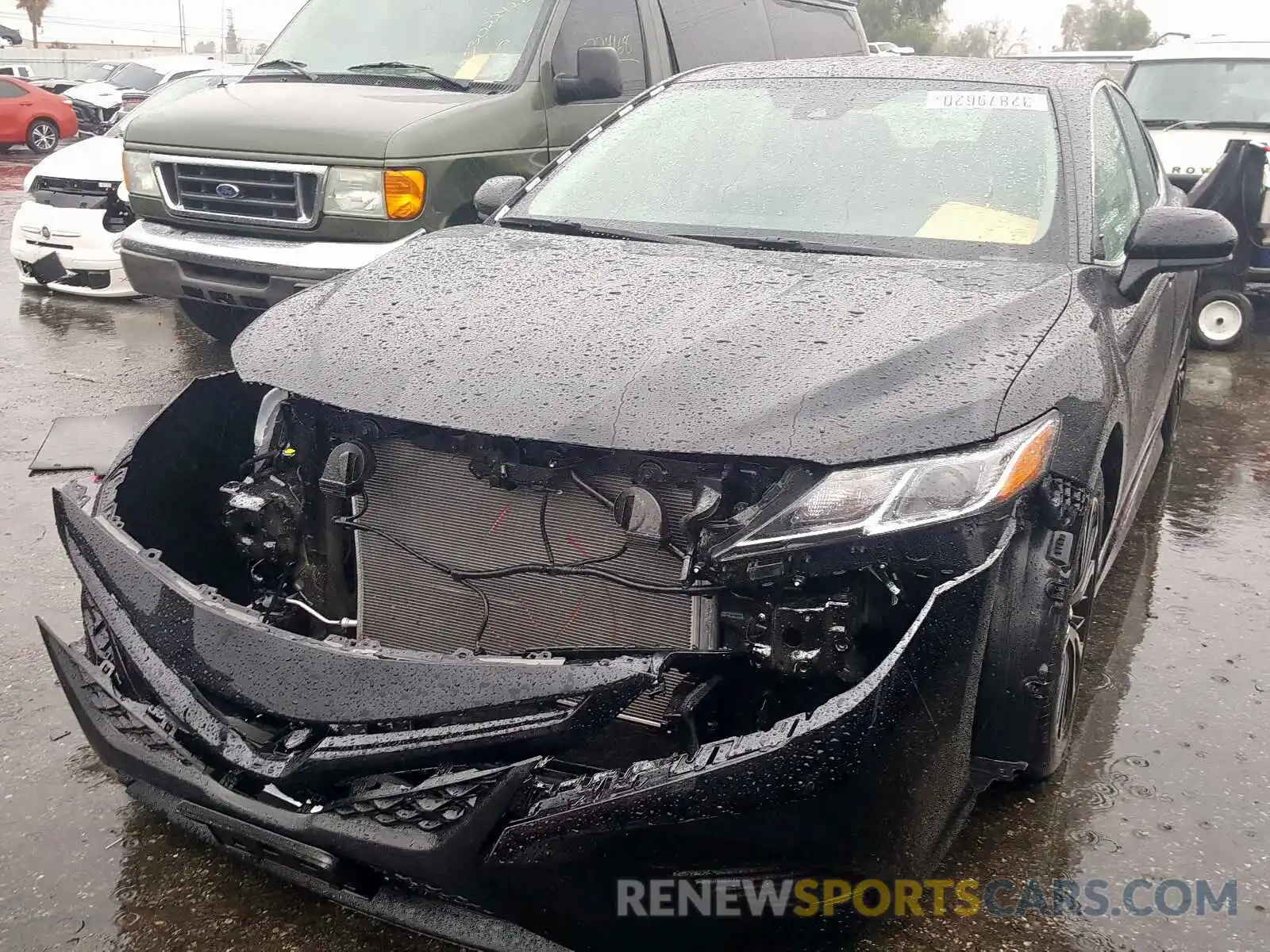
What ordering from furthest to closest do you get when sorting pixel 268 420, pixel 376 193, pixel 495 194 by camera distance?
pixel 376 193 → pixel 495 194 → pixel 268 420

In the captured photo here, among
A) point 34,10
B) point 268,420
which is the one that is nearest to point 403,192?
point 268,420

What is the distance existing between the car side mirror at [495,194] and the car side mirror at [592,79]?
6.69ft

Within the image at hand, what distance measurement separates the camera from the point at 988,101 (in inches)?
139

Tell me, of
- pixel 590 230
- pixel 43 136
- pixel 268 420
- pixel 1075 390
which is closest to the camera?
pixel 1075 390

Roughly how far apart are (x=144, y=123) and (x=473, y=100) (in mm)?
1801

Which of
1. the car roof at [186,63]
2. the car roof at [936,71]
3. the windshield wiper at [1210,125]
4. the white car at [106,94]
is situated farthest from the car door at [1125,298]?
the white car at [106,94]

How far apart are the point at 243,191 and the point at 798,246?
12.0ft

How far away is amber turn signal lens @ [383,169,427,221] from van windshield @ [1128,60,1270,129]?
6.15 meters

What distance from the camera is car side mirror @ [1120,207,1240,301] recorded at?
3.08 m

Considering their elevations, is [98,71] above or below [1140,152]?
below

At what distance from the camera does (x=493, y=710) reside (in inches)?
74.6

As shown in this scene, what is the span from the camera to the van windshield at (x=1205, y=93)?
8.95 meters

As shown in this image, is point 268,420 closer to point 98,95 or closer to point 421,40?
point 421,40

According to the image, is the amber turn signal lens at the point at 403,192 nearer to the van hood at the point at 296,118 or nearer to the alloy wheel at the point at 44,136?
the van hood at the point at 296,118
